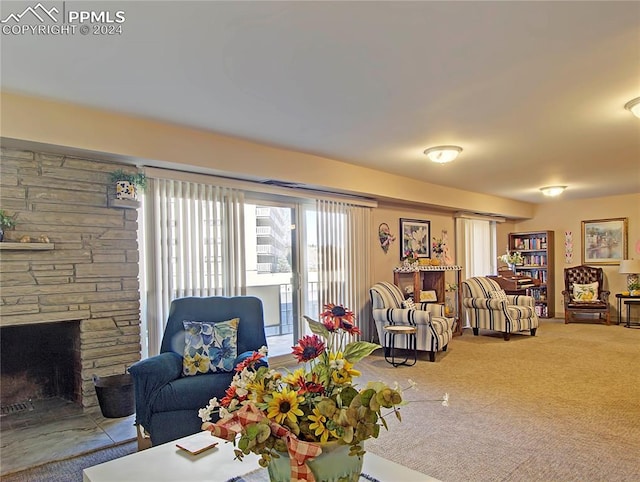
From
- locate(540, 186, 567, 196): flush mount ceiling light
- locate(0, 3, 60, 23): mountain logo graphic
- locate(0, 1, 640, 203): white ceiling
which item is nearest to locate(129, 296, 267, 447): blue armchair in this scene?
locate(0, 1, 640, 203): white ceiling

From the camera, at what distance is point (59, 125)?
9.73 ft

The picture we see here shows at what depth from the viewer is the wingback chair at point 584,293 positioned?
24.5 feet

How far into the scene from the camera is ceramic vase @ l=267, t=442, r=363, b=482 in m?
1.07

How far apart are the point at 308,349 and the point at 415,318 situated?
4.09 m

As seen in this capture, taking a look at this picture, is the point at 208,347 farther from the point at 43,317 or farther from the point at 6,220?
the point at 6,220

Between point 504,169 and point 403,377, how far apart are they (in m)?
2.96

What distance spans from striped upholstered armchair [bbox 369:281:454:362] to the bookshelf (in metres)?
4.04

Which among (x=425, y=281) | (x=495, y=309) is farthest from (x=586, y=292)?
(x=425, y=281)

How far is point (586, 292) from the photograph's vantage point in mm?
7738

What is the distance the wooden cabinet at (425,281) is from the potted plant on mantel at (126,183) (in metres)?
3.76

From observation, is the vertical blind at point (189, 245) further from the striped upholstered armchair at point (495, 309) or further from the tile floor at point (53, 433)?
the striped upholstered armchair at point (495, 309)

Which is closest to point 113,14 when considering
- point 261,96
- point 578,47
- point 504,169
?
point 261,96

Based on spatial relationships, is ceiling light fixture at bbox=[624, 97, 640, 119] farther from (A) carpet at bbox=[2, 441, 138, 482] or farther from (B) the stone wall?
(A) carpet at bbox=[2, 441, 138, 482]

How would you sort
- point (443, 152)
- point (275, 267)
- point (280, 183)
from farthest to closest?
point (275, 267) < point (280, 183) < point (443, 152)
